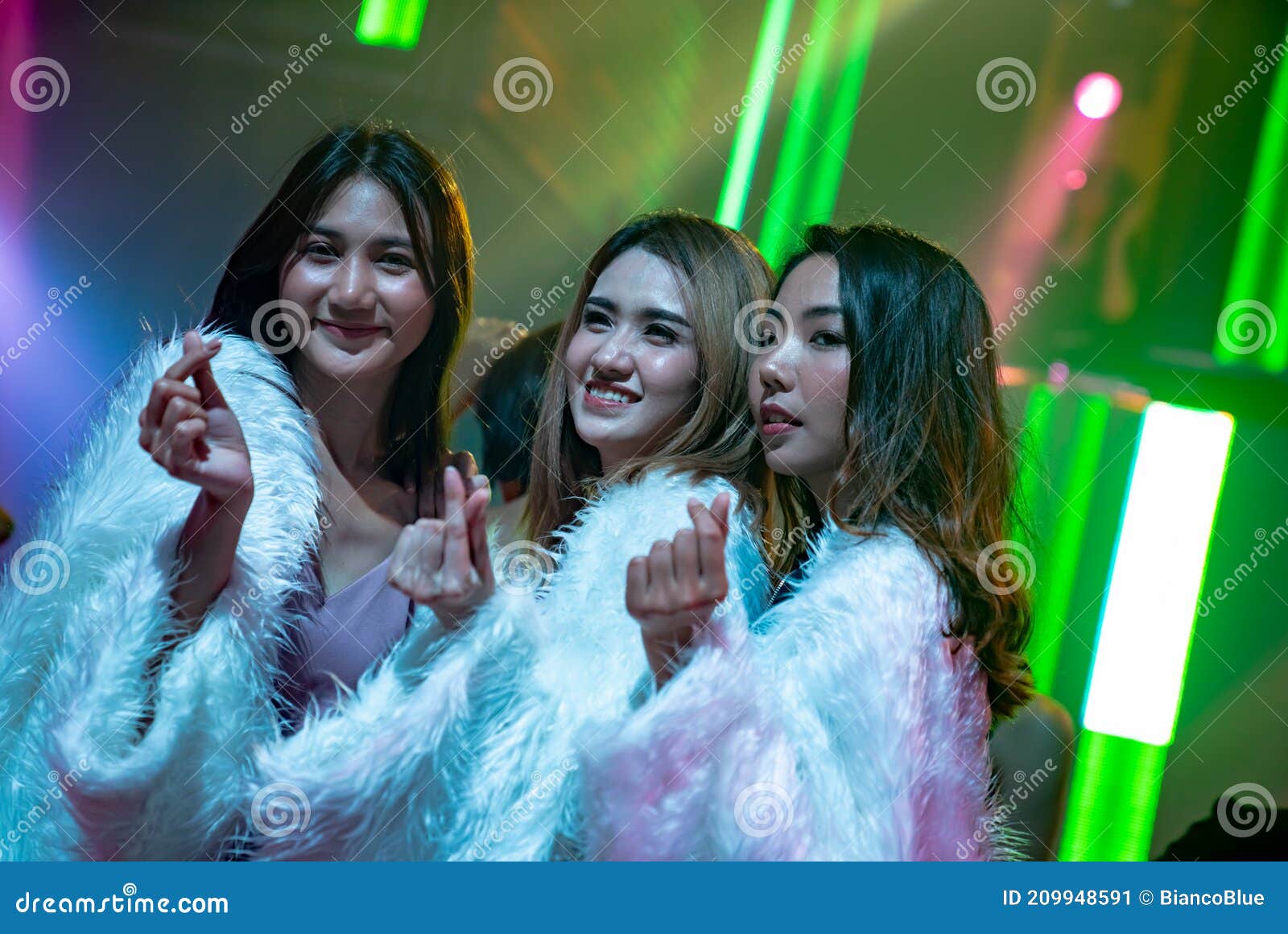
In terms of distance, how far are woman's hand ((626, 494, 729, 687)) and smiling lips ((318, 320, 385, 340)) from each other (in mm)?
733

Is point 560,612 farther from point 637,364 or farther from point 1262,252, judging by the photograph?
point 1262,252

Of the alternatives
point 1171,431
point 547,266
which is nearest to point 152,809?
point 547,266

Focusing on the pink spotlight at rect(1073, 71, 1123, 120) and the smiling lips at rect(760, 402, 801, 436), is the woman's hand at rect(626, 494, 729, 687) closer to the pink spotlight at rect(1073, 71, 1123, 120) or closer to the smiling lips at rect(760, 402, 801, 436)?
the smiling lips at rect(760, 402, 801, 436)

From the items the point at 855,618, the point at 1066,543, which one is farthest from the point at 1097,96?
the point at 855,618

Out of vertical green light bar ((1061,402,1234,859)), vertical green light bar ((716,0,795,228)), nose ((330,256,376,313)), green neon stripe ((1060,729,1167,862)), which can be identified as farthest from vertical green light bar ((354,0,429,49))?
green neon stripe ((1060,729,1167,862))

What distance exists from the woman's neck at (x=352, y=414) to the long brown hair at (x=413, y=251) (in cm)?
2

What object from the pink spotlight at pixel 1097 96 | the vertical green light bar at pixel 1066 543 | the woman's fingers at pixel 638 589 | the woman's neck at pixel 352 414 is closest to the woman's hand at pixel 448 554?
the woman's fingers at pixel 638 589

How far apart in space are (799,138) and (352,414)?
108 centimetres

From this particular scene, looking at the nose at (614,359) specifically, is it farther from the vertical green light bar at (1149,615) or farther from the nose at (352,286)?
the vertical green light bar at (1149,615)

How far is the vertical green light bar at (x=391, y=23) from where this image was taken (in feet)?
7.24

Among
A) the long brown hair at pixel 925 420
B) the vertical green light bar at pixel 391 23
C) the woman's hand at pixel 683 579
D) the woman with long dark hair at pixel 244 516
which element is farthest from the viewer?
the vertical green light bar at pixel 391 23

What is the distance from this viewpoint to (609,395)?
1.94m

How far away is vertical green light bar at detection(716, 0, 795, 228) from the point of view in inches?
90.1

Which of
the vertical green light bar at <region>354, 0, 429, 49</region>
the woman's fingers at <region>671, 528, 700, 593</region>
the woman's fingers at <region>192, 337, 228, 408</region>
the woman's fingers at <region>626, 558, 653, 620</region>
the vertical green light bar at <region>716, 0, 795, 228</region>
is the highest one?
the vertical green light bar at <region>716, 0, 795, 228</region>
